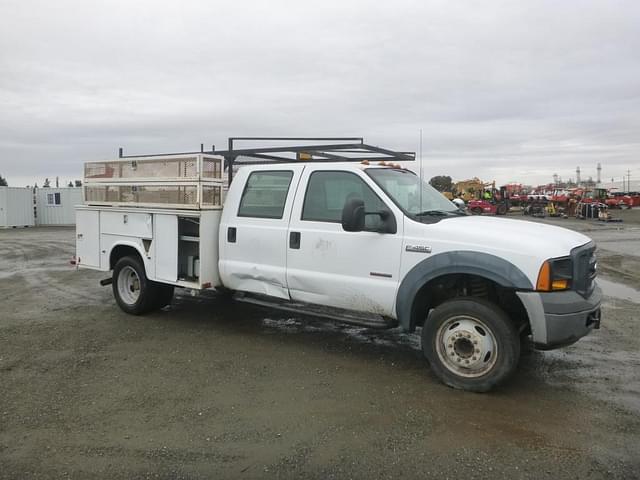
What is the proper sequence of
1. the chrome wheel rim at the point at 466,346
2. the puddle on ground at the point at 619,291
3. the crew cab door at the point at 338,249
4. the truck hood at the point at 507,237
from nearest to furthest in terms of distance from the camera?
the truck hood at the point at 507,237 < the chrome wheel rim at the point at 466,346 < the crew cab door at the point at 338,249 < the puddle on ground at the point at 619,291

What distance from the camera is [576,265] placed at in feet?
14.6

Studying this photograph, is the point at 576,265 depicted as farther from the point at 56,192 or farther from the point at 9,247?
the point at 56,192

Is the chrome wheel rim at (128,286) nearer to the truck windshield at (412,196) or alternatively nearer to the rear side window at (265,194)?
the rear side window at (265,194)

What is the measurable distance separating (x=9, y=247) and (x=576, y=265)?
17481 mm

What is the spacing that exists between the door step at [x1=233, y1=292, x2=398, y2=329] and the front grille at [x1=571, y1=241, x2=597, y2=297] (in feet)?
5.54

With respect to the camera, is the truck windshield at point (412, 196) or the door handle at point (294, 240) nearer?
the truck windshield at point (412, 196)

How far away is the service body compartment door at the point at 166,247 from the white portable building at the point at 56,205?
2507 cm

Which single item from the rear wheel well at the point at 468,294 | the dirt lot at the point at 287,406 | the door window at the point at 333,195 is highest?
the door window at the point at 333,195

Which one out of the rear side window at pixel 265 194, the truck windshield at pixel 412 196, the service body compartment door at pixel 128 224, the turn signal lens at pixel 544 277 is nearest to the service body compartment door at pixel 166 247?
the service body compartment door at pixel 128 224

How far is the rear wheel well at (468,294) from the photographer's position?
15.7 ft

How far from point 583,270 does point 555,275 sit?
442 mm

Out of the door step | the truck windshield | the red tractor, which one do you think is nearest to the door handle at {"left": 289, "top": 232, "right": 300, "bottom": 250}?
the door step

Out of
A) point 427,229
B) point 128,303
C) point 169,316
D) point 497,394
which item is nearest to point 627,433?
point 497,394

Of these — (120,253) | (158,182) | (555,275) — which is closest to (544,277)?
(555,275)
